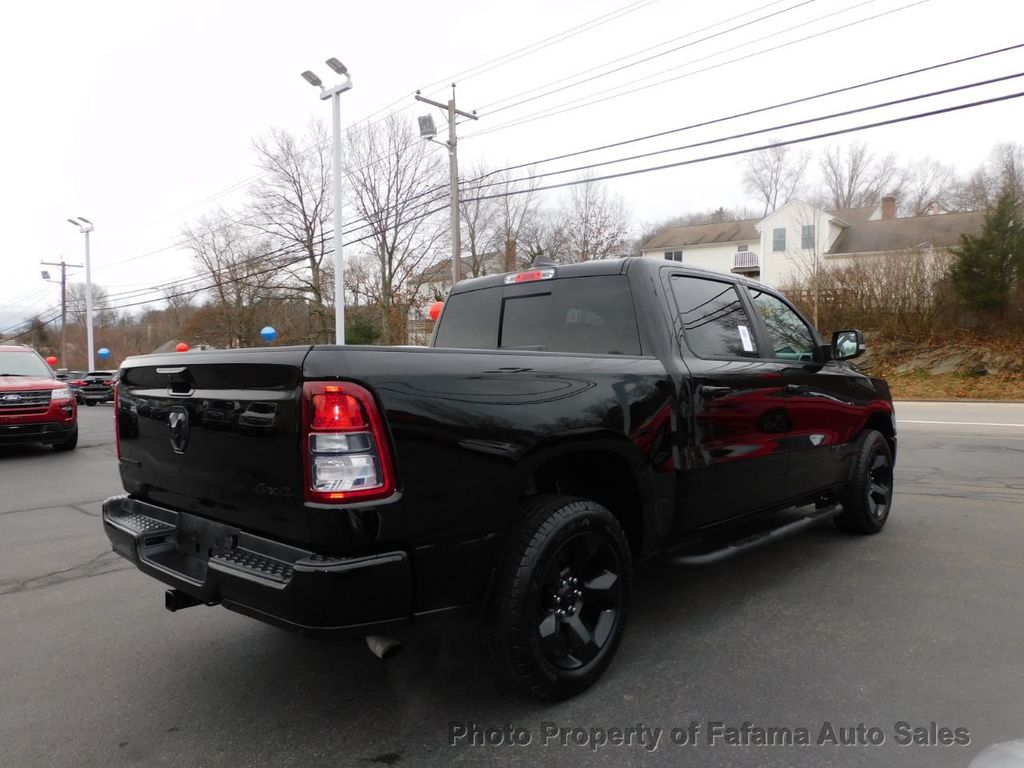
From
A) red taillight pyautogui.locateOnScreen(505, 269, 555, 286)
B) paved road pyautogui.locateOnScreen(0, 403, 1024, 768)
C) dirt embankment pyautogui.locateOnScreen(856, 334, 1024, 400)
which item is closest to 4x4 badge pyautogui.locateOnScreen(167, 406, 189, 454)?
paved road pyautogui.locateOnScreen(0, 403, 1024, 768)

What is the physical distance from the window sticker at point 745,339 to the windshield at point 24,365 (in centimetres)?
1117

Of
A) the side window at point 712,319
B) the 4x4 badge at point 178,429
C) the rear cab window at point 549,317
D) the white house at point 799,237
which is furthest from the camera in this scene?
the white house at point 799,237

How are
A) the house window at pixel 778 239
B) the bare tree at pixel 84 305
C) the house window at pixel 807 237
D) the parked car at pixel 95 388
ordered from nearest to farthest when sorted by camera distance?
the parked car at pixel 95 388 → the house window at pixel 807 237 → the house window at pixel 778 239 → the bare tree at pixel 84 305

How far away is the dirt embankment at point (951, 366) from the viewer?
64.1 feet

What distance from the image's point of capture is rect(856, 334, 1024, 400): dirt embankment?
19.5m

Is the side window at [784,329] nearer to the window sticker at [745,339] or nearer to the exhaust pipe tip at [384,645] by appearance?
the window sticker at [745,339]

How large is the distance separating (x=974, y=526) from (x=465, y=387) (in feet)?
16.4

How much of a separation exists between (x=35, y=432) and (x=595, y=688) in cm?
1090

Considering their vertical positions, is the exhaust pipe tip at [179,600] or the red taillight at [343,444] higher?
the red taillight at [343,444]

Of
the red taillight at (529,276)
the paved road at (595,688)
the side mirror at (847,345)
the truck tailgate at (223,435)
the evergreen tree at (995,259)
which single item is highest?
the evergreen tree at (995,259)

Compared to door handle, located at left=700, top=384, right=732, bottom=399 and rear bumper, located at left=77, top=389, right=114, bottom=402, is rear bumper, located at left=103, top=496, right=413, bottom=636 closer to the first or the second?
door handle, located at left=700, top=384, right=732, bottom=399

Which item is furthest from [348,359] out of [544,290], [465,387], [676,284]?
[676,284]

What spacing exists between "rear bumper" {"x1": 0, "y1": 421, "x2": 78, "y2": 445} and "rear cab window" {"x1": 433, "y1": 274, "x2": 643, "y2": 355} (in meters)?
9.17

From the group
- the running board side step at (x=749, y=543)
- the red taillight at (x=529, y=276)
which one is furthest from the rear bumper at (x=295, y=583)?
the red taillight at (x=529, y=276)
